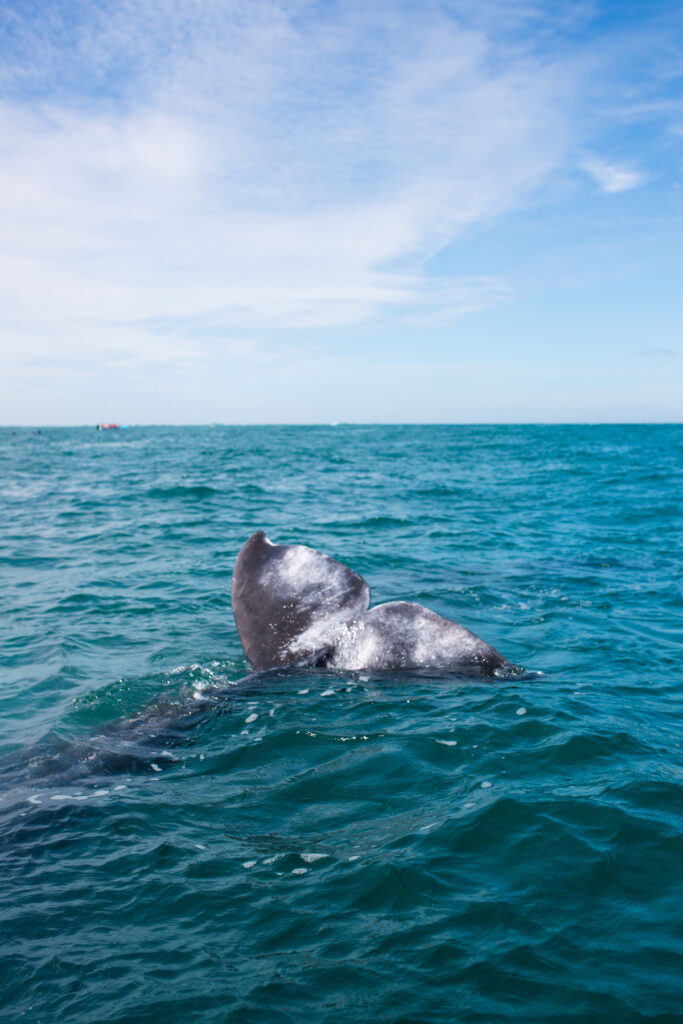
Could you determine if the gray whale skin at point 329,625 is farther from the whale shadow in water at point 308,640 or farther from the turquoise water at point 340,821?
the turquoise water at point 340,821

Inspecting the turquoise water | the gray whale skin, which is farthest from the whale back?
the turquoise water

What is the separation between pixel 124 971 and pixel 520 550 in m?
13.2

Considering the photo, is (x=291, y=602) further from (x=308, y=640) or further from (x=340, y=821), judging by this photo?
(x=340, y=821)

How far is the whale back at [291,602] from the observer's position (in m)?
6.67

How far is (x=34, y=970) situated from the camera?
3568 millimetres

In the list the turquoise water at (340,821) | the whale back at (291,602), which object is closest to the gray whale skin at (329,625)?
the whale back at (291,602)

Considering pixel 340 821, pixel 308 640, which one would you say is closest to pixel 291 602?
pixel 308 640

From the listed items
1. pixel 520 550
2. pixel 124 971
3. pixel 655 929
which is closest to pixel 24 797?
pixel 124 971

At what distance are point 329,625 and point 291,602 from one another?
1.41 ft

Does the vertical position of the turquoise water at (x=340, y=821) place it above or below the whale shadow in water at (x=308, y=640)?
below

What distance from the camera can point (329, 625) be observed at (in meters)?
6.70

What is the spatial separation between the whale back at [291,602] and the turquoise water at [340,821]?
14.0 inches

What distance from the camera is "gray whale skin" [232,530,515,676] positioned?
6512mm

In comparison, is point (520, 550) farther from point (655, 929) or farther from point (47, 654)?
point (655, 929)
